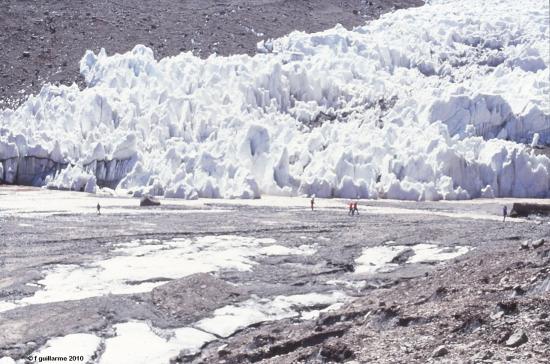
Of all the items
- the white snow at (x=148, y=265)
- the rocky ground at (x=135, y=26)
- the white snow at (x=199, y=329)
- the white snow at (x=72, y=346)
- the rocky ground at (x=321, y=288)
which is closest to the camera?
the rocky ground at (x=321, y=288)

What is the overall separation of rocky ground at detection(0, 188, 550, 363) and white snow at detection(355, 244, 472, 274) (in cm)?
24

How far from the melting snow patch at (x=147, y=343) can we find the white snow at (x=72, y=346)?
22 centimetres

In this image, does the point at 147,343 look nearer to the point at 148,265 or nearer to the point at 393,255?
the point at 148,265

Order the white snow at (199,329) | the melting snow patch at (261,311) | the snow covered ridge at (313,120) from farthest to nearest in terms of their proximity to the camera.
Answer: the snow covered ridge at (313,120)
the melting snow patch at (261,311)
the white snow at (199,329)

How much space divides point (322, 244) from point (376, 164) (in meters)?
13.8

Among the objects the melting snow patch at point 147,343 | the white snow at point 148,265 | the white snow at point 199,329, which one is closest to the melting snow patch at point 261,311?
the white snow at point 199,329

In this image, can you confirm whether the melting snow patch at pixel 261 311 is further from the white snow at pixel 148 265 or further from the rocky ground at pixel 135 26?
the rocky ground at pixel 135 26

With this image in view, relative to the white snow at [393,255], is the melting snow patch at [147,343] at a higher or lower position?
lower

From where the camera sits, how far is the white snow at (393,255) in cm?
1894

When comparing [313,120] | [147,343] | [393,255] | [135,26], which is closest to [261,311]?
[147,343]

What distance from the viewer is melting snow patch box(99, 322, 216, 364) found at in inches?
468

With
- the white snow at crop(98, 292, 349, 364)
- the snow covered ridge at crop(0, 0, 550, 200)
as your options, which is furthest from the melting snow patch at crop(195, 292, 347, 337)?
the snow covered ridge at crop(0, 0, 550, 200)

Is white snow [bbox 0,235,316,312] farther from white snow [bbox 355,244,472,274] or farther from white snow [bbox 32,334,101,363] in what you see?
white snow [bbox 32,334,101,363]

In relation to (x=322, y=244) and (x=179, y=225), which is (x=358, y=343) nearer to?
(x=322, y=244)
